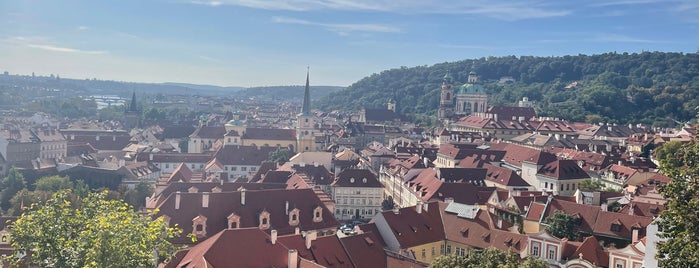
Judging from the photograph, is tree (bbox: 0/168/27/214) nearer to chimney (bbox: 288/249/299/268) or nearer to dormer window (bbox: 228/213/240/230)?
dormer window (bbox: 228/213/240/230)

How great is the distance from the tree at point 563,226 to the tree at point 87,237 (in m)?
29.7

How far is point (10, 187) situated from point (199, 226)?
44133 mm

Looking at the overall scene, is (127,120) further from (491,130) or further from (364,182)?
(364,182)

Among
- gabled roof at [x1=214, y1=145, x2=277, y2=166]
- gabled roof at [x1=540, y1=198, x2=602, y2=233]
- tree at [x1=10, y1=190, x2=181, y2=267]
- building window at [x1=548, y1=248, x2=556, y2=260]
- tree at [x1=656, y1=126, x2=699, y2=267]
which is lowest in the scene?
gabled roof at [x1=214, y1=145, x2=277, y2=166]

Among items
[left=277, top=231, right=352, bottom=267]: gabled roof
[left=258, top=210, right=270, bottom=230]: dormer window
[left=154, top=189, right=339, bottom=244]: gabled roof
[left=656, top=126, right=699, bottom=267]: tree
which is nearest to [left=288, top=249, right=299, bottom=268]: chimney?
[left=277, top=231, right=352, bottom=267]: gabled roof

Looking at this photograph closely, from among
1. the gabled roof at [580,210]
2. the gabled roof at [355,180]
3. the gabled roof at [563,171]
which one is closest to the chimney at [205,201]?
the gabled roof at [355,180]

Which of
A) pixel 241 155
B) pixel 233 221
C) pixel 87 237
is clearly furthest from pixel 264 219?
pixel 241 155

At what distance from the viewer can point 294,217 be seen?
162 ft

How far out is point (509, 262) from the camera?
73.4 feet

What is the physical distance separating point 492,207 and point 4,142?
81.7 metres

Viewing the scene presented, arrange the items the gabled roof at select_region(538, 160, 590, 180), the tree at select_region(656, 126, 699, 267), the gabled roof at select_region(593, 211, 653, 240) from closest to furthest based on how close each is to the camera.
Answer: the tree at select_region(656, 126, 699, 267), the gabled roof at select_region(593, 211, 653, 240), the gabled roof at select_region(538, 160, 590, 180)

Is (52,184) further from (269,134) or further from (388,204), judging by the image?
(269,134)

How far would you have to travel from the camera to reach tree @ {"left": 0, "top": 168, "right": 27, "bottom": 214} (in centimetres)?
7406

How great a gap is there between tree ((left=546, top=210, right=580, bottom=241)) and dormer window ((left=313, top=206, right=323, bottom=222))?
17179 millimetres
